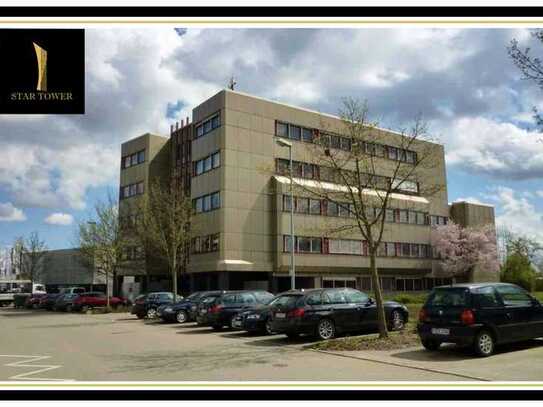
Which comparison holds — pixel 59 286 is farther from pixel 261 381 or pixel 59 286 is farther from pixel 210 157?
pixel 261 381

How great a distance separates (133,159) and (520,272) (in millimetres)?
38047

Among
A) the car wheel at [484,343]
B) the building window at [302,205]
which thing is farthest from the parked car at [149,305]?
the car wheel at [484,343]

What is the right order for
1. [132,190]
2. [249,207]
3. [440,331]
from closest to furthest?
1. [440,331]
2. [249,207]
3. [132,190]

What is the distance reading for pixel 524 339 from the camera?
12523 mm

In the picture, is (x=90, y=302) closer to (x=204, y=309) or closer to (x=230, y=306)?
(x=204, y=309)

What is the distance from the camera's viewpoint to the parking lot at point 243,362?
10.1 meters

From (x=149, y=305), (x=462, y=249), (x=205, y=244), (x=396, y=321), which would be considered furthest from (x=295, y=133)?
(x=396, y=321)

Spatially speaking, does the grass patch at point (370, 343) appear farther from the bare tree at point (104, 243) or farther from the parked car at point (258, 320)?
the bare tree at point (104, 243)

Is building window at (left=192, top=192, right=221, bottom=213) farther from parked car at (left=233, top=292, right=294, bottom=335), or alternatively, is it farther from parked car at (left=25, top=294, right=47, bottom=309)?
parked car at (left=233, top=292, right=294, bottom=335)

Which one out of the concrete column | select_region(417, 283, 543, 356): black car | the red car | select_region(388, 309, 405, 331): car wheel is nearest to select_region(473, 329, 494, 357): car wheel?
select_region(417, 283, 543, 356): black car

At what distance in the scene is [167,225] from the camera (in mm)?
39594
